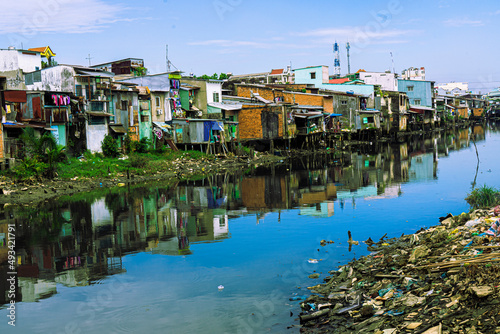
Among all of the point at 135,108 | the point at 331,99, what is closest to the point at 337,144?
the point at 331,99

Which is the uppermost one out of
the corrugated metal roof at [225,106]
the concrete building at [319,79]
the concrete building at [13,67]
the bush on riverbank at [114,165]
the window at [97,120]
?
the concrete building at [319,79]

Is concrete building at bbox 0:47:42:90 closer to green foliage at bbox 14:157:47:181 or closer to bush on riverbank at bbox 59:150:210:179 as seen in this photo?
bush on riverbank at bbox 59:150:210:179

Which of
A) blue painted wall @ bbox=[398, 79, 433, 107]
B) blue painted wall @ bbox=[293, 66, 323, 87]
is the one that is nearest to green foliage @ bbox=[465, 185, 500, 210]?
blue painted wall @ bbox=[293, 66, 323, 87]

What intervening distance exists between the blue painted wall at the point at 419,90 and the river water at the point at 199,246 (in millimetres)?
52669

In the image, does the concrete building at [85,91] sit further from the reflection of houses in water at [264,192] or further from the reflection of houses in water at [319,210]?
the reflection of houses in water at [319,210]

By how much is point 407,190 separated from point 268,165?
54.3ft

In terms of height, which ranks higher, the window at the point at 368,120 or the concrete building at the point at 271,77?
the concrete building at the point at 271,77

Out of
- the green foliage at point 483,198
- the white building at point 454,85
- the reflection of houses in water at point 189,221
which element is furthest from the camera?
the white building at point 454,85

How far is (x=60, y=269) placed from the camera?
12234mm

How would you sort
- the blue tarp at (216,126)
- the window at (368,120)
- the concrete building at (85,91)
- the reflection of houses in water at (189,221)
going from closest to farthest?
1. the reflection of houses in water at (189,221)
2. the concrete building at (85,91)
3. the blue tarp at (216,126)
4. the window at (368,120)

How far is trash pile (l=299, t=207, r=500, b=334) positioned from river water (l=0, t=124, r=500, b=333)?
0.72 m

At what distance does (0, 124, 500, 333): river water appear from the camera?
9117mm

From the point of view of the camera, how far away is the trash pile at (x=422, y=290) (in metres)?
6.66

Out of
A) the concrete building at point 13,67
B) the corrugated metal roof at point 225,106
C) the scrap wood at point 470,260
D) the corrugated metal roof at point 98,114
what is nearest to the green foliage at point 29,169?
the corrugated metal roof at point 98,114
